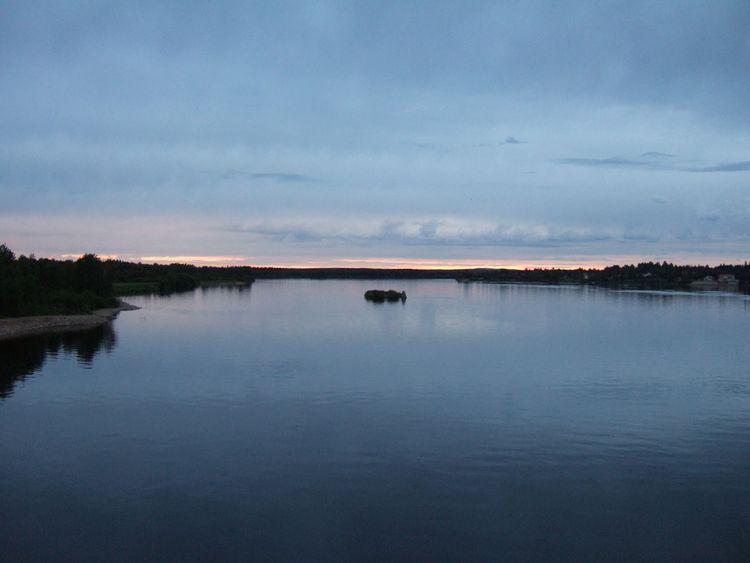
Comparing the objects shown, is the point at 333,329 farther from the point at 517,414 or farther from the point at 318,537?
the point at 318,537

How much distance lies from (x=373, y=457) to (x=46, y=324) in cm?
5268

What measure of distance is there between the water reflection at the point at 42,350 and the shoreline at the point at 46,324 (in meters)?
2.57

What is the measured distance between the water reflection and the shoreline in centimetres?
257

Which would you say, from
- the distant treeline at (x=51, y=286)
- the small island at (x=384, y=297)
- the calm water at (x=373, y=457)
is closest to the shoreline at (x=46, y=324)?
the distant treeline at (x=51, y=286)

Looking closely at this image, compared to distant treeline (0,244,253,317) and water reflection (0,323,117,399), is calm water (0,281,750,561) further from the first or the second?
distant treeline (0,244,253,317)

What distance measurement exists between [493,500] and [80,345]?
40.9 metres

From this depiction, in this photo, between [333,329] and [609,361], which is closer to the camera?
[609,361]

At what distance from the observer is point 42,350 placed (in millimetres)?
45562

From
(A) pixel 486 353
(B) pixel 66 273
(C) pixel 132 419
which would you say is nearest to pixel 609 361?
(A) pixel 486 353

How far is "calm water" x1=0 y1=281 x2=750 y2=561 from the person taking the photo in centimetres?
1426

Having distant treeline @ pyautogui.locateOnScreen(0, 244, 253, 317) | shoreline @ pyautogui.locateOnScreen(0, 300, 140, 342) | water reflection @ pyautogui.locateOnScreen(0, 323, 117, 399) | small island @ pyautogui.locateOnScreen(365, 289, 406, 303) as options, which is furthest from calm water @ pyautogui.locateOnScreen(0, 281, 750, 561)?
small island @ pyautogui.locateOnScreen(365, 289, 406, 303)

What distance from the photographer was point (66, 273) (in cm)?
8519

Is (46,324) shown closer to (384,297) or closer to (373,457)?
(373,457)

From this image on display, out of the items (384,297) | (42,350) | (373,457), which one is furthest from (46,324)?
(384,297)
